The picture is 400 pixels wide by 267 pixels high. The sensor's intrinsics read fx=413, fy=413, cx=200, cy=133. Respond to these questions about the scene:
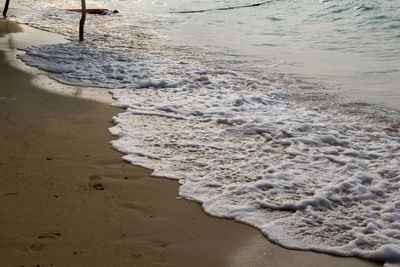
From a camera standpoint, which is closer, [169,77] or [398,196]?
[398,196]

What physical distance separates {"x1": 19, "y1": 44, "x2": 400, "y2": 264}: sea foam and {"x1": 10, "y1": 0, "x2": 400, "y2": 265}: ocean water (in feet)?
0.04

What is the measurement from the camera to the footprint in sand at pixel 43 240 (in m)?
A: 2.29

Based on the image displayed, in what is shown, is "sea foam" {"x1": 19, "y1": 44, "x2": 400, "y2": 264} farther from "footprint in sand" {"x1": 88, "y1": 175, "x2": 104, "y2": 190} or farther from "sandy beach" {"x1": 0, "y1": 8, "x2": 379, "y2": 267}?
"footprint in sand" {"x1": 88, "y1": 175, "x2": 104, "y2": 190}

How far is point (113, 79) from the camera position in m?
6.24

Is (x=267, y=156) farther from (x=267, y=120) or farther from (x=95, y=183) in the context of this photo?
(x=95, y=183)

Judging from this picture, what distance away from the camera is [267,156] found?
3787 millimetres

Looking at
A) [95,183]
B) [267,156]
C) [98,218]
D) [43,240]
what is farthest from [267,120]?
[43,240]

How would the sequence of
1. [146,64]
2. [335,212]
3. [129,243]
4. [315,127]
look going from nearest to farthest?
1. [129,243]
2. [335,212]
3. [315,127]
4. [146,64]

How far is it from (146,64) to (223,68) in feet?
4.57

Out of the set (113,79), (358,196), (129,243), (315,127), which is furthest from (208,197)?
(113,79)

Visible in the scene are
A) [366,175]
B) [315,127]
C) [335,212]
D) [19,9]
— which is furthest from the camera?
[19,9]

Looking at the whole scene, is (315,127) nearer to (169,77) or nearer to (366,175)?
(366,175)

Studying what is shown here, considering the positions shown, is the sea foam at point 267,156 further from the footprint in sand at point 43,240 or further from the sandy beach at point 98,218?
the footprint in sand at point 43,240

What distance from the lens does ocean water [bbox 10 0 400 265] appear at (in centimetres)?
289
